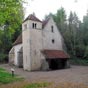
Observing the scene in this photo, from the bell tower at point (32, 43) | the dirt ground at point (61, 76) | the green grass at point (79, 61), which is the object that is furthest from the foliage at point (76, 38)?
the dirt ground at point (61, 76)

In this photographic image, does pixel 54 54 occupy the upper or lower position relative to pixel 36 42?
lower

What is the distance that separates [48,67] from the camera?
3781 cm

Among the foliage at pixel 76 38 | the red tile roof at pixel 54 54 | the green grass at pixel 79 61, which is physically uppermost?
the foliage at pixel 76 38

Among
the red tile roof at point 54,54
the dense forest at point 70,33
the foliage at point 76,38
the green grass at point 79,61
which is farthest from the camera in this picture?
the foliage at point 76,38

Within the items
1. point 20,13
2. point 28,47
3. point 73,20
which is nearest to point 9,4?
point 20,13

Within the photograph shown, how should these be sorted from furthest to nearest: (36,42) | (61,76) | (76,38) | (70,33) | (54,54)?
(70,33), (76,38), (54,54), (36,42), (61,76)

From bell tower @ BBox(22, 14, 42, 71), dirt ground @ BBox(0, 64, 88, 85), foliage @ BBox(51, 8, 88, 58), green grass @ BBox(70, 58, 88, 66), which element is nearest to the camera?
dirt ground @ BBox(0, 64, 88, 85)

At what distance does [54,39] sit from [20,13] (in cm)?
2332

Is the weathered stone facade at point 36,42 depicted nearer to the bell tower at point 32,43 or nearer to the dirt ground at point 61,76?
the bell tower at point 32,43

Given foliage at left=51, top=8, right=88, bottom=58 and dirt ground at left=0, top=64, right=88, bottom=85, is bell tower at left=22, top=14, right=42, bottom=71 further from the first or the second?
foliage at left=51, top=8, right=88, bottom=58

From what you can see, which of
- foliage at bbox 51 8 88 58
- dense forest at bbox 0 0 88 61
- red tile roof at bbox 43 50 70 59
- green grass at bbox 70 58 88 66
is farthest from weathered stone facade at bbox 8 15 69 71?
foliage at bbox 51 8 88 58

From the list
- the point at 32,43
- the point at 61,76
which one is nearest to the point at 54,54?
the point at 32,43

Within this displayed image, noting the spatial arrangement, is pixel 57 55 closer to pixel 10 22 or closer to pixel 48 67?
pixel 48 67

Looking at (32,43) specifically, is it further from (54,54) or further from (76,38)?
(76,38)
